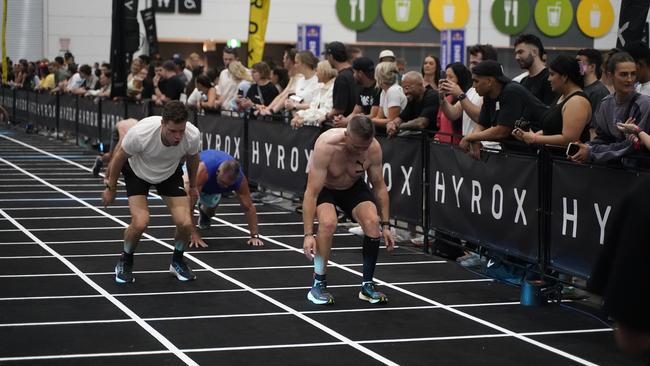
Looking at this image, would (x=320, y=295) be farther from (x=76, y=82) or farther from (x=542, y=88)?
(x=76, y=82)

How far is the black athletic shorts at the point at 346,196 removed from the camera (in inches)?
409

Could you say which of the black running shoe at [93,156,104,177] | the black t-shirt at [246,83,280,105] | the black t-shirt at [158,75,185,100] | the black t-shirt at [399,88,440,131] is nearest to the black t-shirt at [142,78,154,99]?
the black t-shirt at [158,75,185,100]

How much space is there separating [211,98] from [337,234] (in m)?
6.01

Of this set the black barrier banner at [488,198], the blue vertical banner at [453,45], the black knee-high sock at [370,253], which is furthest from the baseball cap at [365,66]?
the blue vertical banner at [453,45]

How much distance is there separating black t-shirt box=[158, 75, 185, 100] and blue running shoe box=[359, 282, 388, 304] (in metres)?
11.7

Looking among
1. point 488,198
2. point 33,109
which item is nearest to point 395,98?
point 488,198

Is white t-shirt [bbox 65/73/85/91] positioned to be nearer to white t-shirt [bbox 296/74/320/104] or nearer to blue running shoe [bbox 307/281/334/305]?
white t-shirt [bbox 296/74/320/104]

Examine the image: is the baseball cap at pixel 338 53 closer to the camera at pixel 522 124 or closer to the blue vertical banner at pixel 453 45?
the camera at pixel 522 124

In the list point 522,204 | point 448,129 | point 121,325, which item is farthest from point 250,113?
point 121,325

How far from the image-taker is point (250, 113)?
17828 mm

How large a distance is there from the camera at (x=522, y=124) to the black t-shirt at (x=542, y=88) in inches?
40.8

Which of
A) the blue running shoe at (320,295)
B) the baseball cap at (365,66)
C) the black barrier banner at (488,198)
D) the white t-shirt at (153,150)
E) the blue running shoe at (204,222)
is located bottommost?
the blue running shoe at (320,295)

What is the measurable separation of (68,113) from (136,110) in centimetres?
674

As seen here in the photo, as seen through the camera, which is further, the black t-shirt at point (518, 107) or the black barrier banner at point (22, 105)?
the black barrier banner at point (22, 105)
